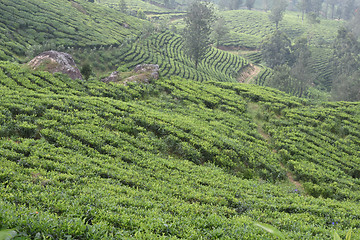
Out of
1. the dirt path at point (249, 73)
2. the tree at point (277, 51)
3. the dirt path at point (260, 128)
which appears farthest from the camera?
the tree at point (277, 51)

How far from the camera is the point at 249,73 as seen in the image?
60.2 metres

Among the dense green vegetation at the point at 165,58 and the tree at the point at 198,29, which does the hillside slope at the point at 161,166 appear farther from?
the tree at the point at 198,29

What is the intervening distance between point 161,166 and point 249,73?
57121mm

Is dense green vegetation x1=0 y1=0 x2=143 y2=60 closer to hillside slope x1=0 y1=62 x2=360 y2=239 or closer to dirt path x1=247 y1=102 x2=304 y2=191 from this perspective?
hillside slope x1=0 y1=62 x2=360 y2=239

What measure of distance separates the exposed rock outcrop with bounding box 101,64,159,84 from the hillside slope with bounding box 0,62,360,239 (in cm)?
186

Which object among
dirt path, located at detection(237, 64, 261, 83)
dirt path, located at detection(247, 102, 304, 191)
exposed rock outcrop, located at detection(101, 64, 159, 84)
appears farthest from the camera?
dirt path, located at detection(237, 64, 261, 83)

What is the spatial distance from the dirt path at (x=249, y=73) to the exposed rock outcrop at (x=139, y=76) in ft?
131

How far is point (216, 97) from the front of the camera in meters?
18.2

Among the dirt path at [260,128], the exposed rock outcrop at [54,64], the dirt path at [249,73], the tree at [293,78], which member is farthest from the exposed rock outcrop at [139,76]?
the dirt path at [249,73]

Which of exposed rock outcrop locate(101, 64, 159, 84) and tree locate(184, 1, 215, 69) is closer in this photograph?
exposed rock outcrop locate(101, 64, 159, 84)

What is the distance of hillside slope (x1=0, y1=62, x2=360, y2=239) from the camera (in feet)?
16.6

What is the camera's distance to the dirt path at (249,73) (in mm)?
56500

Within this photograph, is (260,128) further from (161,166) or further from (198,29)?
(198,29)

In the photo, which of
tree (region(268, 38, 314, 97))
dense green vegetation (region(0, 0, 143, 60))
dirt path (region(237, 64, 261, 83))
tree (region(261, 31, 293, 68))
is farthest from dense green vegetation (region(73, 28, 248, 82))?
tree (region(268, 38, 314, 97))
